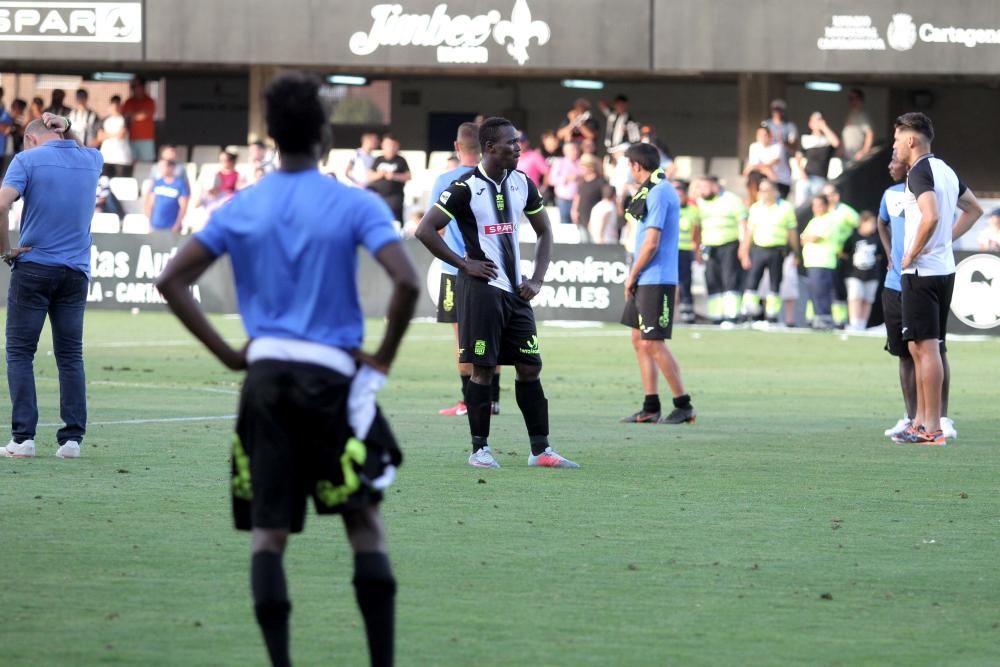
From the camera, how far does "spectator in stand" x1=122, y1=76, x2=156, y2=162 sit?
33656mm

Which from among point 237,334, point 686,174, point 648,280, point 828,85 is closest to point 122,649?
point 648,280

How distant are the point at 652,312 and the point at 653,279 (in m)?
0.25

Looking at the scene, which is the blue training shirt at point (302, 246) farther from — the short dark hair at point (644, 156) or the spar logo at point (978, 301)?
the spar logo at point (978, 301)

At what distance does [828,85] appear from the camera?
113 ft

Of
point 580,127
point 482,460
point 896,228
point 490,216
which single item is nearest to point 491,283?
point 490,216

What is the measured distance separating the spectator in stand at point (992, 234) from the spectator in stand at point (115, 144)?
15168 millimetres

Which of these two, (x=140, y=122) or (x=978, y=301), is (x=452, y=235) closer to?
(x=978, y=301)

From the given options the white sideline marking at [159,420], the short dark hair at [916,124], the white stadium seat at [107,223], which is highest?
the short dark hair at [916,124]

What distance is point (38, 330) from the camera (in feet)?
36.0

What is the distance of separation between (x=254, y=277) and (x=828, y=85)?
99.3ft

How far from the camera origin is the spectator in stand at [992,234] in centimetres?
2448

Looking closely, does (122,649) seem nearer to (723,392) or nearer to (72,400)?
(72,400)

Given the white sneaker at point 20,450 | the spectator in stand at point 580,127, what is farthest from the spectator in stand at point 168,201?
the white sneaker at point 20,450

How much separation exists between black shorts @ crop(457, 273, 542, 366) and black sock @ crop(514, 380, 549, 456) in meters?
0.15
